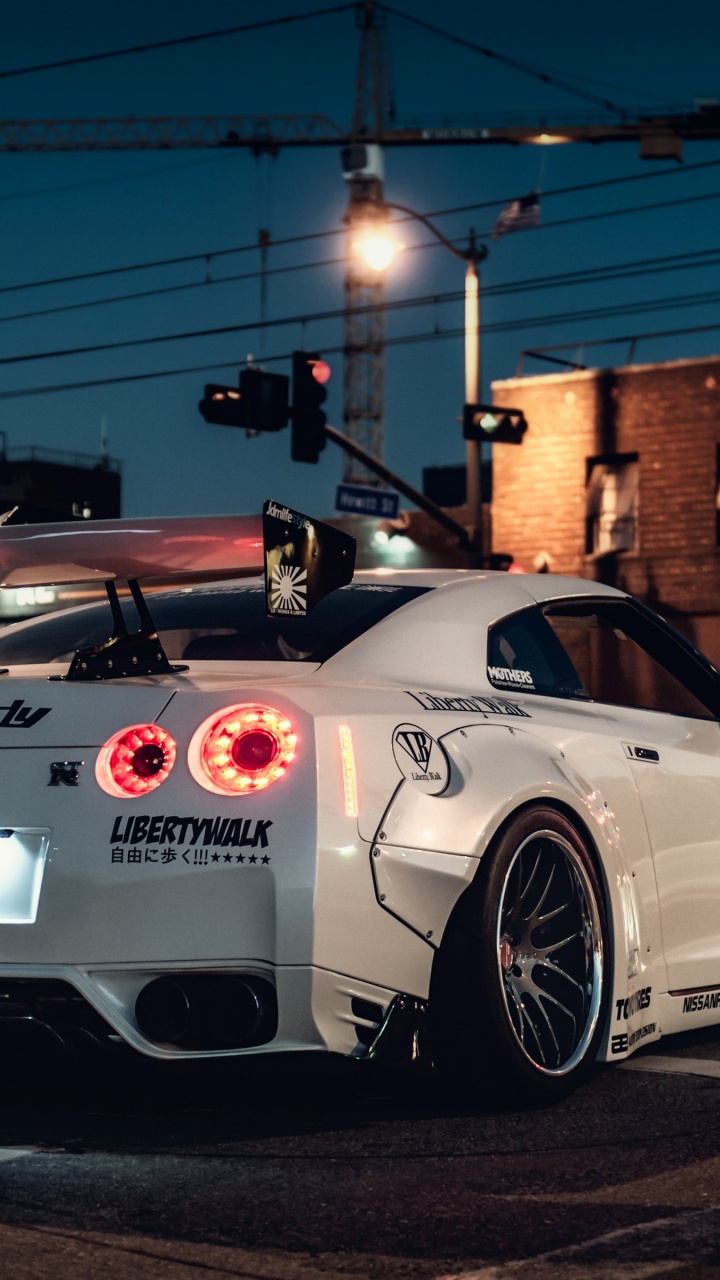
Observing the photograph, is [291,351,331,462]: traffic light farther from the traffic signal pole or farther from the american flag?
the american flag

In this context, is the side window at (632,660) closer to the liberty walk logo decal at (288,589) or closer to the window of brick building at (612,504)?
the liberty walk logo decal at (288,589)

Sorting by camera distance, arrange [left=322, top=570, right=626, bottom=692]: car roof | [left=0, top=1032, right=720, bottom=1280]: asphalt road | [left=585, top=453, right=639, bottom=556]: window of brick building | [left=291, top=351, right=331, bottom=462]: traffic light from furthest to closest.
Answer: [left=585, top=453, right=639, bottom=556]: window of brick building
[left=291, top=351, right=331, bottom=462]: traffic light
[left=322, top=570, right=626, bottom=692]: car roof
[left=0, top=1032, right=720, bottom=1280]: asphalt road

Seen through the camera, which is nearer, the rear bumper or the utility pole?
the rear bumper

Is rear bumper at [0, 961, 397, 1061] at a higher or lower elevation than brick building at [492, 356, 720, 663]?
lower

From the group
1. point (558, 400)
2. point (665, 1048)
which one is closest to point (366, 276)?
point (558, 400)

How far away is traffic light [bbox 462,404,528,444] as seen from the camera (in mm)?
23984

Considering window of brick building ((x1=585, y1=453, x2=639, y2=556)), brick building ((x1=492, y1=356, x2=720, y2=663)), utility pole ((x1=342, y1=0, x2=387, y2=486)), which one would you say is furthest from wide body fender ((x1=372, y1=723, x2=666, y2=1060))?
utility pole ((x1=342, y1=0, x2=387, y2=486))

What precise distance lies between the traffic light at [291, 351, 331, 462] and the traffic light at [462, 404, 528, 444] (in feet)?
12.2

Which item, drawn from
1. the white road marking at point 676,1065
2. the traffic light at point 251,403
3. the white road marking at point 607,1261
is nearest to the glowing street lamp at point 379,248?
the traffic light at point 251,403

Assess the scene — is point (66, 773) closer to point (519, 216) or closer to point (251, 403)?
point (251, 403)

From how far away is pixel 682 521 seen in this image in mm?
28672

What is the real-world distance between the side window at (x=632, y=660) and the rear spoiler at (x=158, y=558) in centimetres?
111

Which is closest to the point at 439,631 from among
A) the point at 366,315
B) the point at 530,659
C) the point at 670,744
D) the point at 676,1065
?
the point at 530,659

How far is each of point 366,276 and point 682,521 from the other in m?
50.3
